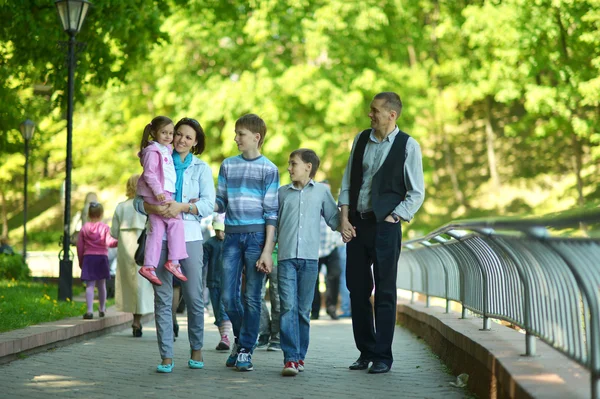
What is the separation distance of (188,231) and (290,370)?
1.36 metres

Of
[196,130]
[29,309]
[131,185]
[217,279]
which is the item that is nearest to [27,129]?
[29,309]

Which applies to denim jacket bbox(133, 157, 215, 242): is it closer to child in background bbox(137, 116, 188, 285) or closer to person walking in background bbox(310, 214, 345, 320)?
child in background bbox(137, 116, 188, 285)

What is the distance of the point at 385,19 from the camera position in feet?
107

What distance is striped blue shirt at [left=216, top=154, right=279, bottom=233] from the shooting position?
27.0ft

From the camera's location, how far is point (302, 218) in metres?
8.21

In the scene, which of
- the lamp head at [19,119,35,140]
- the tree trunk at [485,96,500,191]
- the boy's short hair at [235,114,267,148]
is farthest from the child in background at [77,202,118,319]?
the tree trunk at [485,96,500,191]

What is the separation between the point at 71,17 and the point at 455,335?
880 centimetres

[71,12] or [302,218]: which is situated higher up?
[71,12]

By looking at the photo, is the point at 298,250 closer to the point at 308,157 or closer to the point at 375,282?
the point at 375,282

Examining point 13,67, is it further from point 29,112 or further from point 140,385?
point 140,385

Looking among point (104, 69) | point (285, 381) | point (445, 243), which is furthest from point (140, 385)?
point (104, 69)

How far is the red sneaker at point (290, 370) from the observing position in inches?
308

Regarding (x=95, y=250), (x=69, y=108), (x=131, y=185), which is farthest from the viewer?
(x=69, y=108)

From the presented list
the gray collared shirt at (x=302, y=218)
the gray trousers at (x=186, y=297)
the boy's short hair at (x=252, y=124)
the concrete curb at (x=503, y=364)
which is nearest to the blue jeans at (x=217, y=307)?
the gray trousers at (x=186, y=297)
